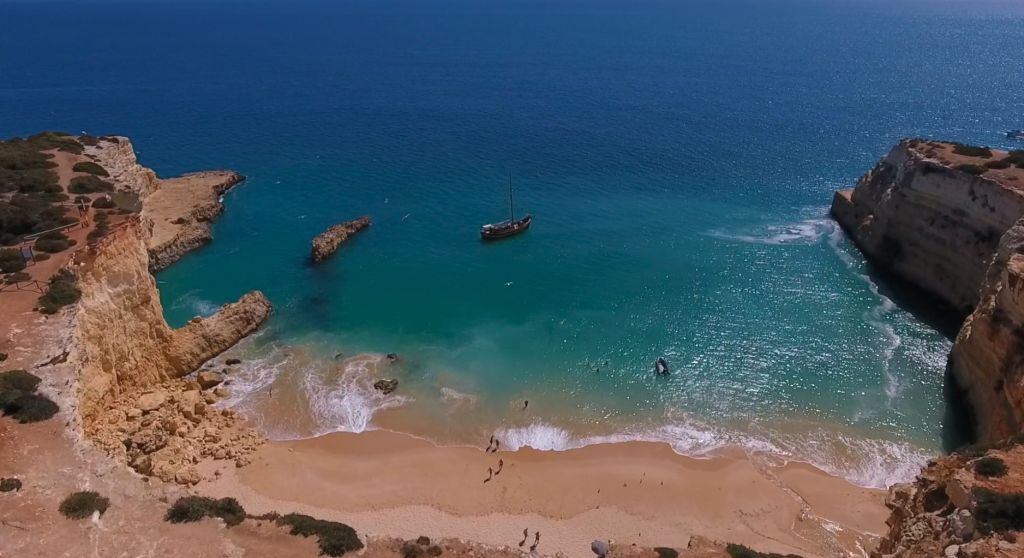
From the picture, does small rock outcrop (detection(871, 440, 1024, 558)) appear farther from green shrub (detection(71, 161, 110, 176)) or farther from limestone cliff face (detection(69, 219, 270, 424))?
green shrub (detection(71, 161, 110, 176))

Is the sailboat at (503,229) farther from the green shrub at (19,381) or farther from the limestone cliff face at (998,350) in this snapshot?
the green shrub at (19,381)

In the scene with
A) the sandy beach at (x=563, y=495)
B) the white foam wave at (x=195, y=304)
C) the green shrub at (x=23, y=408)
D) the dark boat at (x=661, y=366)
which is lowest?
the sandy beach at (x=563, y=495)

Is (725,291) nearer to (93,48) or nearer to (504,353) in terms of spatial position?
(504,353)

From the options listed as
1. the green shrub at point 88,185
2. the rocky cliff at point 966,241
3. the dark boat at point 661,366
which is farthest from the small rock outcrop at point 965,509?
the green shrub at point 88,185

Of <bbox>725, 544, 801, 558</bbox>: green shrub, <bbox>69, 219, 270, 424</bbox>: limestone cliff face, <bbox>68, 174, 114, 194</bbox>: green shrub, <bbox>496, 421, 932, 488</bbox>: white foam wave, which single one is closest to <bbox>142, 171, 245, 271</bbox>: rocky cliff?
<bbox>68, 174, 114, 194</bbox>: green shrub

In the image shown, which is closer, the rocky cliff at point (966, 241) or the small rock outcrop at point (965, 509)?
the small rock outcrop at point (965, 509)

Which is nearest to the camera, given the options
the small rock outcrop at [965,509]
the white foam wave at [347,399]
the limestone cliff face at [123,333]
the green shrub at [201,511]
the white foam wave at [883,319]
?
A: the small rock outcrop at [965,509]

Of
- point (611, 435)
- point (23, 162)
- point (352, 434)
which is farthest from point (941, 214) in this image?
point (23, 162)

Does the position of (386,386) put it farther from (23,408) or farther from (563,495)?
(23,408)
